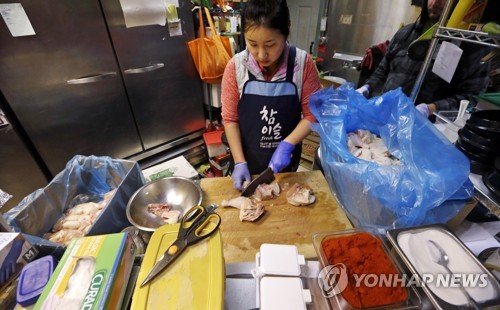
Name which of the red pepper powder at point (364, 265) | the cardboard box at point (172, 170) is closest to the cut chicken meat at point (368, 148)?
the red pepper powder at point (364, 265)

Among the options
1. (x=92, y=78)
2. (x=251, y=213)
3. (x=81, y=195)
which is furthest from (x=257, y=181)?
(x=92, y=78)

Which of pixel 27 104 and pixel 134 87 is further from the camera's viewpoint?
pixel 134 87

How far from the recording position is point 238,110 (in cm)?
139

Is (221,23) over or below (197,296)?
over

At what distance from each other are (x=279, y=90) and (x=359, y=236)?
88cm

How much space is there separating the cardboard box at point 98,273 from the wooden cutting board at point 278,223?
37 centimetres

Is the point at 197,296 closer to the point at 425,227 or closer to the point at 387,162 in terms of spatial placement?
the point at 425,227

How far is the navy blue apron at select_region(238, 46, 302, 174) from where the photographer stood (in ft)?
4.14

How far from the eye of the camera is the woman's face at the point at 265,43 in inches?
40.6

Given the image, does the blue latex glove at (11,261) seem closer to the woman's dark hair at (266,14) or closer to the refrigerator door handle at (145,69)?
the woman's dark hair at (266,14)

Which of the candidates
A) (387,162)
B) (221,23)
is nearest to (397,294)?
(387,162)

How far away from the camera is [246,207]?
949 mm

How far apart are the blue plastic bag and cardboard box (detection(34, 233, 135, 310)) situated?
812 mm

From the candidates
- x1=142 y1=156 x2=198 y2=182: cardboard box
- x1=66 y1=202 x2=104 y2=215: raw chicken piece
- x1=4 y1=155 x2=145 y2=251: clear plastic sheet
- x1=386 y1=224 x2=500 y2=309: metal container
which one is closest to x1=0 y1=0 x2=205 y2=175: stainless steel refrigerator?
x1=142 y1=156 x2=198 y2=182: cardboard box
